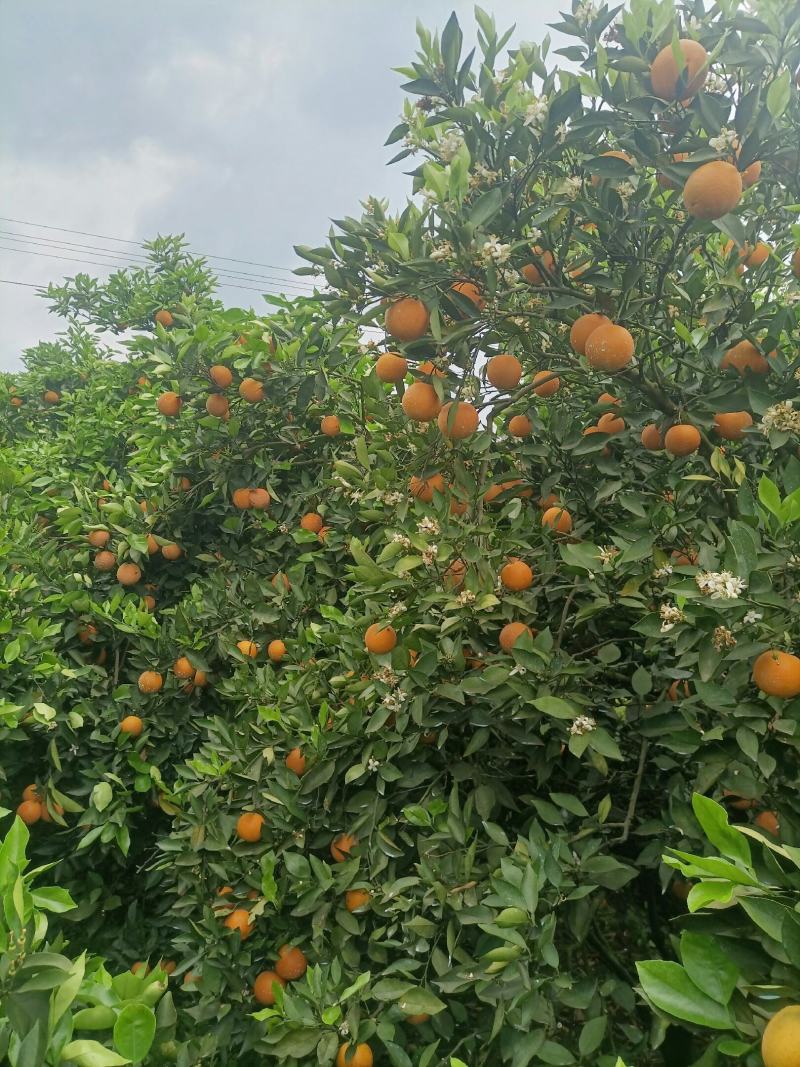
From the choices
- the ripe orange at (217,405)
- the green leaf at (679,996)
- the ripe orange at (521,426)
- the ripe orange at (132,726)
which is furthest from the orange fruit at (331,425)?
the green leaf at (679,996)

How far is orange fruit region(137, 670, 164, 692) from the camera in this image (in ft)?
10.3

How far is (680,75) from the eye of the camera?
5.18ft

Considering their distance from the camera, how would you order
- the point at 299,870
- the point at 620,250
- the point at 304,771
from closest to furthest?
the point at 620,250
the point at 299,870
the point at 304,771

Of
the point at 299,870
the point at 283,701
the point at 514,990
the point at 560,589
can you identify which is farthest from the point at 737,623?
the point at 283,701

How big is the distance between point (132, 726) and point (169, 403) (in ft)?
5.33

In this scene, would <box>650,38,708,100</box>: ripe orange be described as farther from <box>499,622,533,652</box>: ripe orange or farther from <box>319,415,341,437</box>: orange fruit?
<box>319,415,341,437</box>: orange fruit

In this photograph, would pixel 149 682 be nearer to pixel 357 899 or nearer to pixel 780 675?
pixel 357 899

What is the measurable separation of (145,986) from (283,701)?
1.13 metres

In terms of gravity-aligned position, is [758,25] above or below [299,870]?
above

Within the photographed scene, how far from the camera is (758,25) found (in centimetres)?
165

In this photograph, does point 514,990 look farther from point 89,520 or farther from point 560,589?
point 89,520

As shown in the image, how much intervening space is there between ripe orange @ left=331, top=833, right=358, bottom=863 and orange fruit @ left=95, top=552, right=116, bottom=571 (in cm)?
213

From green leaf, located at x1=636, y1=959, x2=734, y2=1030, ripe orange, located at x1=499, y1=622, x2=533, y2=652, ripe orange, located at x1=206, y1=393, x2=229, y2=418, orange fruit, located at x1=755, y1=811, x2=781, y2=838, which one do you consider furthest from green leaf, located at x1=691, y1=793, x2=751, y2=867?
ripe orange, located at x1=206, y1=393, x2=229, y2=418

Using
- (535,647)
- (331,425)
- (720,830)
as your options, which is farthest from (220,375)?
(720,830)
